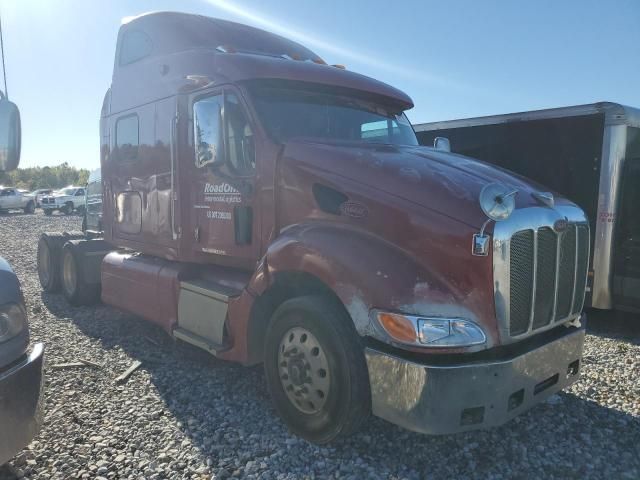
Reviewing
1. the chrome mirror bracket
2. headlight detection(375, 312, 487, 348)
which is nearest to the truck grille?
the chrome mirror bracket

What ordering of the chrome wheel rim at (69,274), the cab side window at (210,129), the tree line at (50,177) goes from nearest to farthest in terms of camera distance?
the cab side window at (210,129), the chrome wheel rim at (69,274), the tree line at (50,177)

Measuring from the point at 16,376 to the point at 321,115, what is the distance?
2.95 meters

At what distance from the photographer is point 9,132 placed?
3.36 m

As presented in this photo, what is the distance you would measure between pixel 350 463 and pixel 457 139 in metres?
5.87

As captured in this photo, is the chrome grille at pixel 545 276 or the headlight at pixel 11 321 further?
the chrome grille at pixel 545 276

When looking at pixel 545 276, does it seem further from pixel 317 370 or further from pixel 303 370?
pixel 303 370

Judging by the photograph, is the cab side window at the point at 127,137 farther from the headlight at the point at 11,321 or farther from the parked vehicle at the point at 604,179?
the parked vehicle at the point at 604,179

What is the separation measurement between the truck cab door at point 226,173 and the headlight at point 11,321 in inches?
71.7

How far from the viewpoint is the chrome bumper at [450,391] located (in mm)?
2830

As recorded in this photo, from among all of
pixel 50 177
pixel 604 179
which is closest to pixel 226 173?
pixel 604 179

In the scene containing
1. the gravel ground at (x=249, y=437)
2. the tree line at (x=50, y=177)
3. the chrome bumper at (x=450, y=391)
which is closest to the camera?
the chrome bumper at (x=450, y=391)

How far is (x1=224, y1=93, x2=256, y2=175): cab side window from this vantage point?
13.5 feet

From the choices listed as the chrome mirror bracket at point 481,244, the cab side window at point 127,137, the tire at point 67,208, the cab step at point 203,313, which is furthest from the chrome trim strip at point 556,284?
the tire at point 67,208

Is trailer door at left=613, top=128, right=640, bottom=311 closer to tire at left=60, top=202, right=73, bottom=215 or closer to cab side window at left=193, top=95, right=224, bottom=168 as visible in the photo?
cab side window at left=193, top=95, right=224, bottom=168
